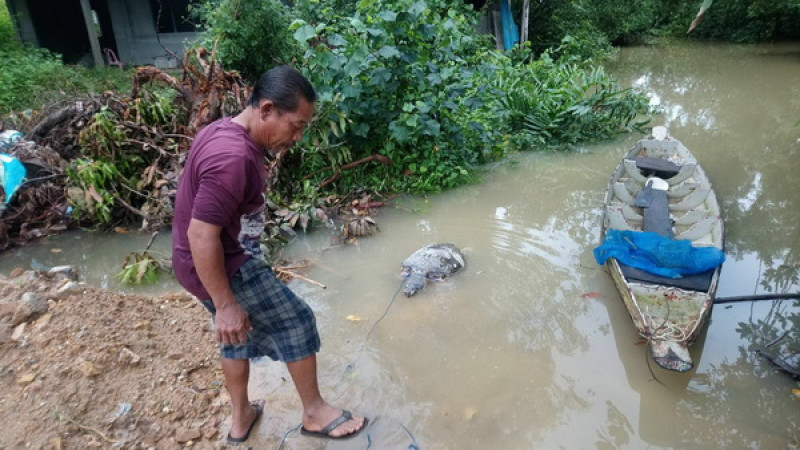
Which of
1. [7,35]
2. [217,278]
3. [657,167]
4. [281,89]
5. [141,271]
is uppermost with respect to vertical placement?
[281,89]

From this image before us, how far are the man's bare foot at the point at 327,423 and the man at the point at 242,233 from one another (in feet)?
0.78

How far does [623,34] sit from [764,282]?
562 inches

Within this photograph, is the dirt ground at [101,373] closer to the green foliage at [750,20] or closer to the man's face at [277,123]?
the man's face at [277,123]

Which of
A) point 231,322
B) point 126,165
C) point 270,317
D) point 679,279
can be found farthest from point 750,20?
point 231,322

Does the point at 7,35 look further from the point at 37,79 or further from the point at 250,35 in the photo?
the point at 250,35

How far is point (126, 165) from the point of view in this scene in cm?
520

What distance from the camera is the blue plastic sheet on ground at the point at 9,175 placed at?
4.93 metres

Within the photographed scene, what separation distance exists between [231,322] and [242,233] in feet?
1.13

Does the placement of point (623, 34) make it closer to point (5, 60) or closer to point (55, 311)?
point (5, 60)

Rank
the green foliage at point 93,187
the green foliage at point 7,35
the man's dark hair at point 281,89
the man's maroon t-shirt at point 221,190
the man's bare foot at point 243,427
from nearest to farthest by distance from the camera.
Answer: the man's maroon t-shirt at point 221,190 → the man's dark hair at point 281,89 → the man's bare foot at point 243,427 → the green foliage at point 93,187 → the green foliage at point 7,35

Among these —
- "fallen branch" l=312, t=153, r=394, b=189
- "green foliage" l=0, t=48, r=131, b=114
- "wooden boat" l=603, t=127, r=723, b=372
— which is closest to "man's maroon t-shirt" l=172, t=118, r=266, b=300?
"wooden boat" l=603, t=127, r=723, b=372

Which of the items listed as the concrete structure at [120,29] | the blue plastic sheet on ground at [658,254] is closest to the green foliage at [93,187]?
the blue plastic sheet on ground at [658,254]

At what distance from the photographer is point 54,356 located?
273 cm

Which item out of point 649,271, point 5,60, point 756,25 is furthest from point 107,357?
point 756,25
